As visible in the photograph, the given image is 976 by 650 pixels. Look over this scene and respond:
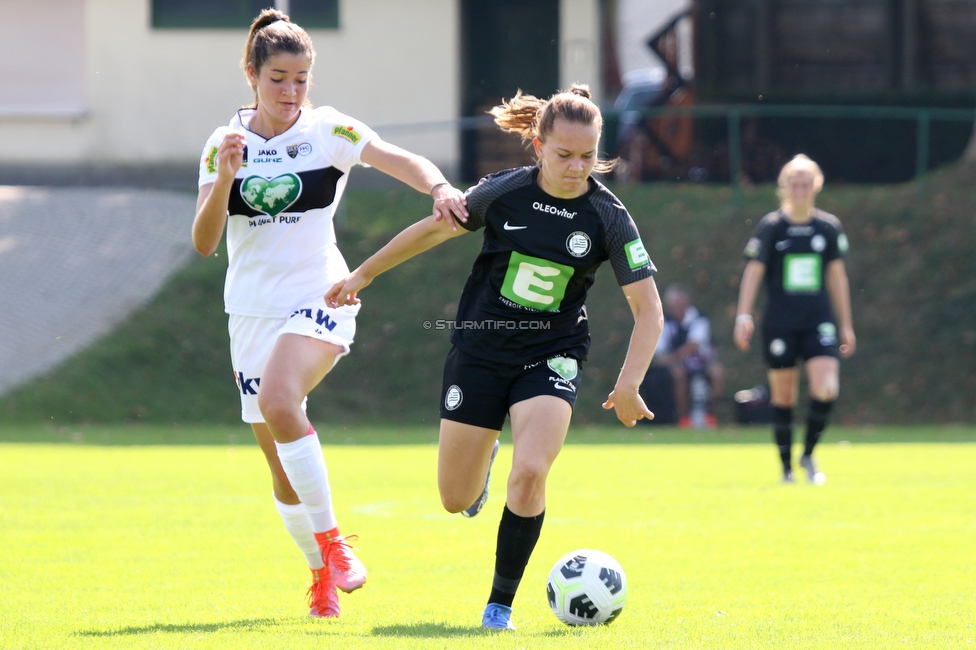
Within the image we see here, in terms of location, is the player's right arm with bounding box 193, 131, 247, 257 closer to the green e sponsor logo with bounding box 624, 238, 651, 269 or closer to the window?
the green e sponsor logo with bounding box 624, 238, 651, 269

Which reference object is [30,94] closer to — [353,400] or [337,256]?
[353,400]

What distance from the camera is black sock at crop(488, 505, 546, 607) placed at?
4.90m

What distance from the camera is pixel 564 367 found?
5.13 meters

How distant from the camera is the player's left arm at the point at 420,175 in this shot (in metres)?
4.96

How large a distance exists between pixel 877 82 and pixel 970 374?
233 inches

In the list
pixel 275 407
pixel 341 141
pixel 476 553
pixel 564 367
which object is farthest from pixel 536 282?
pixel 476 553

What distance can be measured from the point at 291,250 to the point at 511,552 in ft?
5.17

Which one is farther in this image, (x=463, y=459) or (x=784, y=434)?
(x=784, y=434)

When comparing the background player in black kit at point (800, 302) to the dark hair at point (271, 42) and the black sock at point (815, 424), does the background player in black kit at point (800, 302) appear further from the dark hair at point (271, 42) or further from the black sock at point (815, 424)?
the dark hair at point (271, 42)

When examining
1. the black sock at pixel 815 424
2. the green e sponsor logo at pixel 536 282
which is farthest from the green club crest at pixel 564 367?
the black sock at pixel 815 424

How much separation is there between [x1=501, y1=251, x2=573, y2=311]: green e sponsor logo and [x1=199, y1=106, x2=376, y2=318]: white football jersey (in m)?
0.79

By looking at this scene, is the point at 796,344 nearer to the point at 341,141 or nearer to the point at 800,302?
the point at 800,302

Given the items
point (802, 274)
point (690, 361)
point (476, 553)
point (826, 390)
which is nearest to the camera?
point (476, 553)

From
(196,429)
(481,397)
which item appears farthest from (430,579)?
(196,429)
